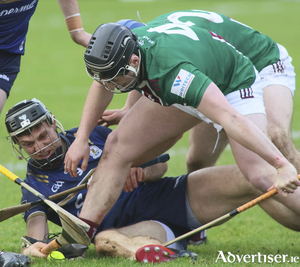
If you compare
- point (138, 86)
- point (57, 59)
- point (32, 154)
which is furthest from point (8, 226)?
point (57, 59)

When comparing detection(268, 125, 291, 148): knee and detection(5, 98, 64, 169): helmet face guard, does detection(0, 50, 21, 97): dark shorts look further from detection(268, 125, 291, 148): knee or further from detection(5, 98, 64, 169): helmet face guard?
detection(268, 125, 291, 148): knee

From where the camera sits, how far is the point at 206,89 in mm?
2979

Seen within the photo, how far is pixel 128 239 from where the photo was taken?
3.52 m

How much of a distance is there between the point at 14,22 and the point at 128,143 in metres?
1.52

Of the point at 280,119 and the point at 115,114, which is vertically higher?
the point at 280,119

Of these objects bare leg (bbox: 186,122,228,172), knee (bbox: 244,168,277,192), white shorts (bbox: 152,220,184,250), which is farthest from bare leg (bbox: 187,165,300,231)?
bare leg (bbox: 186,122,228,172)

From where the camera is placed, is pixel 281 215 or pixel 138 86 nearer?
pixel 138 86

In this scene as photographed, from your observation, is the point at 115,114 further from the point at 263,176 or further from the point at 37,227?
the point at 263,176

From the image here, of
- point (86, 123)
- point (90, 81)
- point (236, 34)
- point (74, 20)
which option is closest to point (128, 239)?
point (86, 123)

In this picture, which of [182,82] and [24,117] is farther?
[24,117]

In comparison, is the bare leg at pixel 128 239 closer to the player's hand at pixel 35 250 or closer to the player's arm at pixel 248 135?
the player's hand at pixel 35 250

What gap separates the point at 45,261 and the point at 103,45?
58.9 inches

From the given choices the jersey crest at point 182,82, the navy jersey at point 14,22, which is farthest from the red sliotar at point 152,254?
the navy jersey at point 14,22

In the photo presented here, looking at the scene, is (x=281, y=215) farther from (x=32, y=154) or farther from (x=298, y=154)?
(x=32, y=154)
